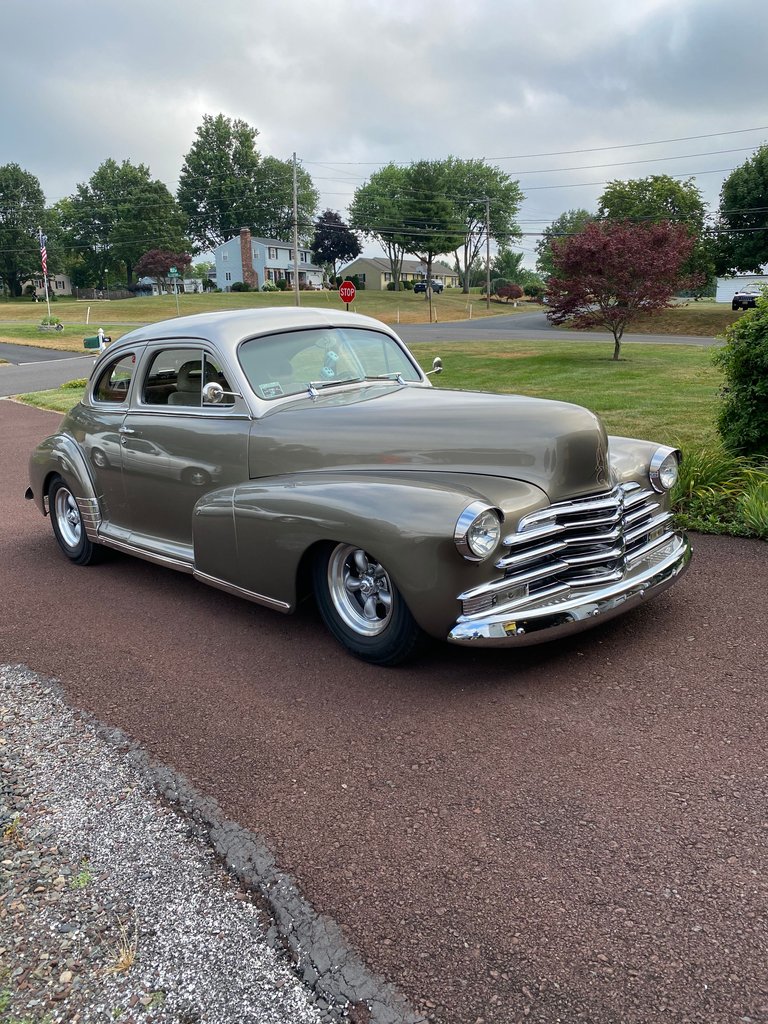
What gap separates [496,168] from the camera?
9106cm

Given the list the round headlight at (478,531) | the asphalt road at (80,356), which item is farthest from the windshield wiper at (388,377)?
the asphalt road at (80,356)

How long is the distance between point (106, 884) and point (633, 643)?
274 cm

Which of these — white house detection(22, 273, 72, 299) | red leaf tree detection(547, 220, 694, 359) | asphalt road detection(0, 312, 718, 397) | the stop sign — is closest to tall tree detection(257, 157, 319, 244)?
white house detection(22, 273, 72, 299)

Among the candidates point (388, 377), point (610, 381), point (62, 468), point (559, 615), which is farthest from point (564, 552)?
point (610, 381)

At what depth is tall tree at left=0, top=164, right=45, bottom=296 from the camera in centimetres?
8488

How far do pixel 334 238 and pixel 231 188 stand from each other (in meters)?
17.7

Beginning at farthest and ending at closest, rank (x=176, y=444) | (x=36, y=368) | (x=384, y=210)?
(x=384, y=210) → (x=36, y=368) → (x=176, y=444)

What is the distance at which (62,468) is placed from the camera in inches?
229

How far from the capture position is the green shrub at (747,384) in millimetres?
6523

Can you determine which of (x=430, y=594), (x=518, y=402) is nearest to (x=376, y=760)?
(x=430, y=594)

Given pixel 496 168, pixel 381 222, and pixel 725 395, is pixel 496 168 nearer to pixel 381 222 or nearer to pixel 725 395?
pixel 381 222

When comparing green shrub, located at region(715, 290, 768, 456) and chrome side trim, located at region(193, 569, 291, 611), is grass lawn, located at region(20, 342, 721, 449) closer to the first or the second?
green shrub, located at region(715, 290, 768, 456)

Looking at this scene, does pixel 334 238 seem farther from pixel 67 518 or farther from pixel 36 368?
pixel 67 518

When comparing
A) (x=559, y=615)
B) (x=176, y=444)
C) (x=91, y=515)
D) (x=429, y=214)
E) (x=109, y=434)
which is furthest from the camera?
(x=429, y=214)
